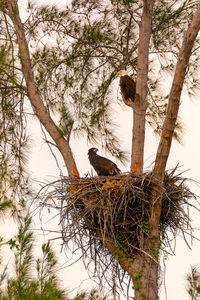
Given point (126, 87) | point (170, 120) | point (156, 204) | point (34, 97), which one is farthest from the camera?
point (126, 87)

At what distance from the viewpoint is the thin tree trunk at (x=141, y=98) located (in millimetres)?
5812

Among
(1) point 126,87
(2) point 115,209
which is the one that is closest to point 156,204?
(2) point 115,209

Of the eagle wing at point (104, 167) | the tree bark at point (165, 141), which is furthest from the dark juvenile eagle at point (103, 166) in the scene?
the tree bark at point (165, 141)

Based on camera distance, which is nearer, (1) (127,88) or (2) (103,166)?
(2) (103,166)

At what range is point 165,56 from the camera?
7.26 m

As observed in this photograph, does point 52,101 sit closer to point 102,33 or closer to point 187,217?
point 102,33

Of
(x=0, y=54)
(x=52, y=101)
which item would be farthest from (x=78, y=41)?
(x=0, y=54)

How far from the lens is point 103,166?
6.21m

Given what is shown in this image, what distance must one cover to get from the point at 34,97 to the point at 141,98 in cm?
109

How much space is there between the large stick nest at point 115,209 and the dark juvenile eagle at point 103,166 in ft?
2.10

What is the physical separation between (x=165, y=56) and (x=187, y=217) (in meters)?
2.63

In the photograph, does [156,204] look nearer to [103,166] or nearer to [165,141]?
[165,141]

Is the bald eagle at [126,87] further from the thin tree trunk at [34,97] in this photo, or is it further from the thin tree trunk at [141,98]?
the thin tree trunk at [34,97]

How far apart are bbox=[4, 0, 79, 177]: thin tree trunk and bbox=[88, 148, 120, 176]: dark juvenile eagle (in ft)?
1.31
